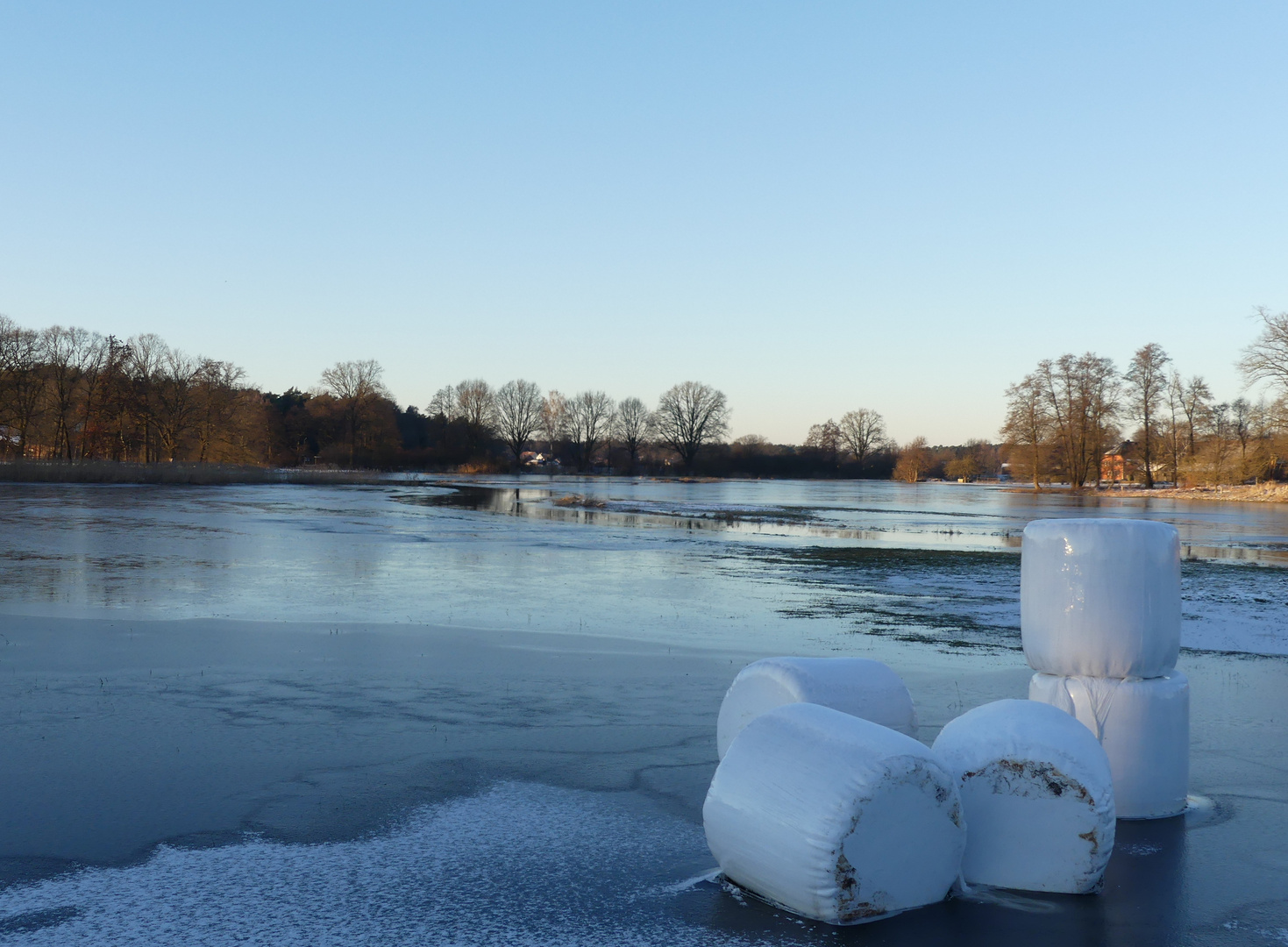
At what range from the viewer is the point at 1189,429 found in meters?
86.8

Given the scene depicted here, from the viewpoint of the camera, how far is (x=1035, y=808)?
147 inches

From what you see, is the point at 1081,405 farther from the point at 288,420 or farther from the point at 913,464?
the point at 288,420

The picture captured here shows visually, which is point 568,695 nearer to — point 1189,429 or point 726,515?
point 726,515

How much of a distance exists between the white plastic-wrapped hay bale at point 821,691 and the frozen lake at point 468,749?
0.49 metres

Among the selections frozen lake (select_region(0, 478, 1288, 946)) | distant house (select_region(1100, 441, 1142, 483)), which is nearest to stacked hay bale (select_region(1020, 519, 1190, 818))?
frozen lake (select_region(0, 478, 1288, 946))

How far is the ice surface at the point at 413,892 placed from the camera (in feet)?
10.5

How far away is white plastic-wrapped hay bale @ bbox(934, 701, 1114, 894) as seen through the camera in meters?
3.71

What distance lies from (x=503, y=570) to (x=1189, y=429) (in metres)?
86.5

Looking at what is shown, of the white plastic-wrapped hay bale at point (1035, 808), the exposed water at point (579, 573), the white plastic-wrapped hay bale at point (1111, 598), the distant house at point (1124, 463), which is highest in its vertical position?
the distant house at point (1124, 463)

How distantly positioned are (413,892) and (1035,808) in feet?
7.50

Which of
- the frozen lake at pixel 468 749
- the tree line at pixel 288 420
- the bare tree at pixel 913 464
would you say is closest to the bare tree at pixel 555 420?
the tree line at pixel 288 420

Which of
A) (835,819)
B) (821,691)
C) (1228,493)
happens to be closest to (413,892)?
(835,819)

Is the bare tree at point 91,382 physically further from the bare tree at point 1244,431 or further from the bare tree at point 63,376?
the bare tree at point 1244,431

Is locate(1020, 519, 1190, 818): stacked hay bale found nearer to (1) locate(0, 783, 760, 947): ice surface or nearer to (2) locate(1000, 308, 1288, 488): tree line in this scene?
(1) locate(0, 783, 760, 947): ice surface
